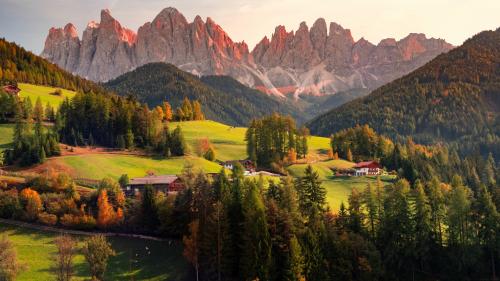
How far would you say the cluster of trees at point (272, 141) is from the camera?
14288cm

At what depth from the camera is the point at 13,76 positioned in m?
194

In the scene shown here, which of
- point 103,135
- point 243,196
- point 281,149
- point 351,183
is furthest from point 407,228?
point 103,135

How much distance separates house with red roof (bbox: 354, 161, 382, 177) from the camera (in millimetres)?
136500

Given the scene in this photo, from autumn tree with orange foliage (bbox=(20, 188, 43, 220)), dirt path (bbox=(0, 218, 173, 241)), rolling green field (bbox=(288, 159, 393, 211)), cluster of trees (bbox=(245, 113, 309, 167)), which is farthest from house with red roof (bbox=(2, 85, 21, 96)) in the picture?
rolling green field (bbox=(288, 159, 393, 211))

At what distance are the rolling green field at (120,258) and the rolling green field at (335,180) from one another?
125 feet

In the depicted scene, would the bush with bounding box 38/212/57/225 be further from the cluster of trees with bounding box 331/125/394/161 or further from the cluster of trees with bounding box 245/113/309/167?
the cluster of trees with bounding box 331/125/394/161

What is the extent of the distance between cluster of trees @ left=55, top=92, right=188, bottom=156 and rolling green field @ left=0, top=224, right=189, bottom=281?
5289 cm

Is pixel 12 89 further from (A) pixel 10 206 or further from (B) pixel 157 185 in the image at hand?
(A) pixel 10 206

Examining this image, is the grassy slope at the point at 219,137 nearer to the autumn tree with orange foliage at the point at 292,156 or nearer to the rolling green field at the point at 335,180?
the autumn tree with orange foliage at the point at 292,156

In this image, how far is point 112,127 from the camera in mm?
140750

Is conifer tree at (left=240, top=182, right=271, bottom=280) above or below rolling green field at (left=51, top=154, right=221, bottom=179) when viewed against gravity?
below

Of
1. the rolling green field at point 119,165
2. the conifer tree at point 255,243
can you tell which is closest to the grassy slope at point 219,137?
the rolling green field at point 119,165

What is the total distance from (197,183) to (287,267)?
19449 mm

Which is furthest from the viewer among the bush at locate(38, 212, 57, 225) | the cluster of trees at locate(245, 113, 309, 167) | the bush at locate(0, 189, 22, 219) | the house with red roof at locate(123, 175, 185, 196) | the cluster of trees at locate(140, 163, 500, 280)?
the cluster of trees at locate(245, 113, 309, 167)
